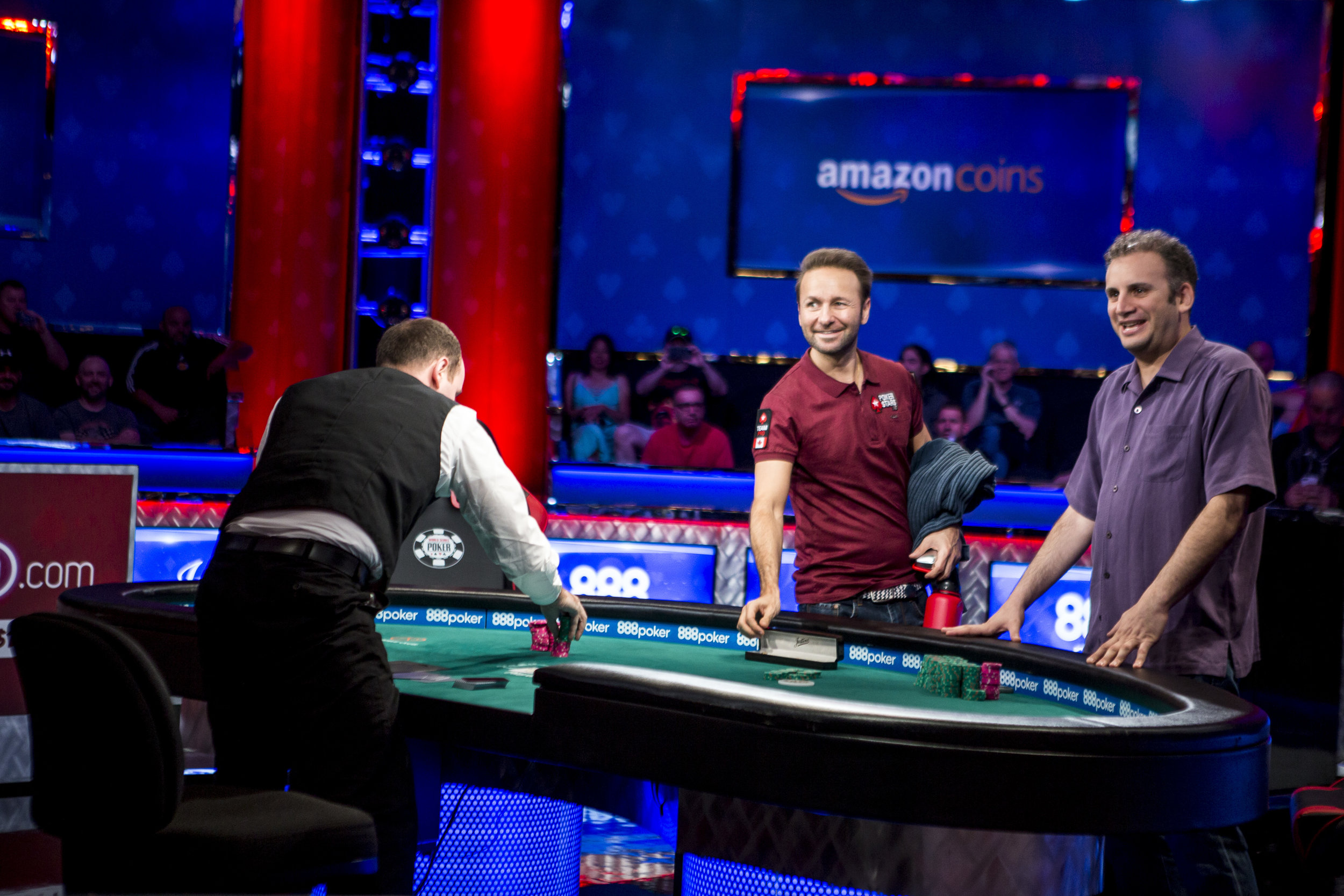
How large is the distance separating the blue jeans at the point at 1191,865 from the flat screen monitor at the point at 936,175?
5.12m

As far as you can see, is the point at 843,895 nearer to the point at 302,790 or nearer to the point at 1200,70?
the point at 302,790

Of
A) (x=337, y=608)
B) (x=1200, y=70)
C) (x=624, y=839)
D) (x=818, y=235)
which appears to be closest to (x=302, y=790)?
(x=337, y=608)

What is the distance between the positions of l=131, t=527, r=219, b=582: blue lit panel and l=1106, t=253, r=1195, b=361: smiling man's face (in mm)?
4330

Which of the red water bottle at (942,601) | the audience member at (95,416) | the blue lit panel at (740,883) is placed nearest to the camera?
the blue lit panel at (740,883)

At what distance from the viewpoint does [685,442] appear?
6512mm

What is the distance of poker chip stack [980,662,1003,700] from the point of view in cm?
227

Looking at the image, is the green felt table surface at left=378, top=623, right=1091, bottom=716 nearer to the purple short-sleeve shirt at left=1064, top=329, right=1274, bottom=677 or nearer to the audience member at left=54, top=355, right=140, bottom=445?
the purple short-sleeve shirt at left=1064, top=329, right=1274, bottom=677

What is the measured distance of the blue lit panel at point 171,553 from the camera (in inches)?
217

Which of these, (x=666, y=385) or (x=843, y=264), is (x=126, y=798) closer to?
(x=843, y=264)

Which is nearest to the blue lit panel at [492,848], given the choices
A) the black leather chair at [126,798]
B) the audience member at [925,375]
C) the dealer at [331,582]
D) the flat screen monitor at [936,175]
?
the dealer at [331,582]

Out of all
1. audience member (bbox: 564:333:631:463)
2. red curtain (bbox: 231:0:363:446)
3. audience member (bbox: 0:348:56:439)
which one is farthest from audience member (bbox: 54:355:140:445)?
audience member (bbox: 564:333:631:463)

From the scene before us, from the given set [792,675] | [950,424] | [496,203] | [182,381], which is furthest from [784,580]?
[182,381]

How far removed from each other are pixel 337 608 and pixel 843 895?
3.22 ft

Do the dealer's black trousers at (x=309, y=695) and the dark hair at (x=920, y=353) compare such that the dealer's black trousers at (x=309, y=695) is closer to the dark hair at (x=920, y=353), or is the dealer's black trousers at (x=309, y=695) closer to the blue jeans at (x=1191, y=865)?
the blue jeans at (x=1191, y=865)
